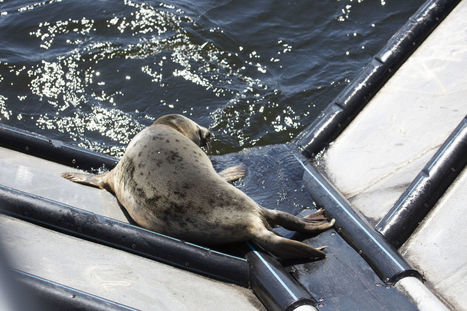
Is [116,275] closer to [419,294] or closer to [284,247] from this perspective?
[284,247]

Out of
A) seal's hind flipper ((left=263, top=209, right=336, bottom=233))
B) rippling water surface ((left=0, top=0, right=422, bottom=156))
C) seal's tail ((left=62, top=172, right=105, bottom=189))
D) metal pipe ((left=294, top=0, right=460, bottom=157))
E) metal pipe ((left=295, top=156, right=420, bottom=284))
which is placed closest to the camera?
metal pipe ((left=295, top=156, right=420, bottom=284))

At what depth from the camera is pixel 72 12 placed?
766cm

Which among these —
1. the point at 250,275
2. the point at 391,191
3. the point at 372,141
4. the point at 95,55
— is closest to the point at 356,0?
the point at 95,55

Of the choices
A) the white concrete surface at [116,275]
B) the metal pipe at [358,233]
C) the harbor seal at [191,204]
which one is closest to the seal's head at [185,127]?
the harbor seal at [191,204]

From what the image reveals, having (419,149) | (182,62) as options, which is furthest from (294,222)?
(182,62)

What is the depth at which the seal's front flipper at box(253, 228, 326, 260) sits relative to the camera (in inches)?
123

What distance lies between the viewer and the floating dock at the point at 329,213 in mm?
2768

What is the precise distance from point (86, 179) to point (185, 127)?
0.78 metres

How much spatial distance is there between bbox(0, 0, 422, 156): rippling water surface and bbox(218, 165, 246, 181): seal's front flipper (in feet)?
3.99

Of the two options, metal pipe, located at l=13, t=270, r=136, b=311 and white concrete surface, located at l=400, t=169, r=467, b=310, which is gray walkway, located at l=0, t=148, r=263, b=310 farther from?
white concrete surface, located at l=400, t=169, r=467, b=310

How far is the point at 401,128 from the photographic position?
3.93 meters

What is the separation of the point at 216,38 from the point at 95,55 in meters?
1.34

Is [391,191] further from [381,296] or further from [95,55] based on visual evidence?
[95,55]

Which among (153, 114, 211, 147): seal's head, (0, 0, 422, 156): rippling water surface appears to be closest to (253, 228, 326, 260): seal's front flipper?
(153, 114, 211, 147): seal's head
